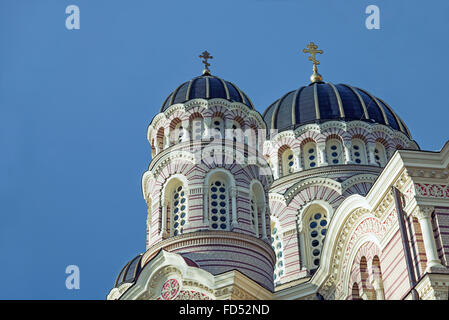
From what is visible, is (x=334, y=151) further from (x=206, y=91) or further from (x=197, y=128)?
(x=197, y=128)

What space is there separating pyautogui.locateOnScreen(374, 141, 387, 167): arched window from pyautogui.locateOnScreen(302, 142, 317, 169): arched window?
2.44m

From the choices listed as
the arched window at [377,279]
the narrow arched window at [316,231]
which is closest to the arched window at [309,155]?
the narrow arched window at [316,231]

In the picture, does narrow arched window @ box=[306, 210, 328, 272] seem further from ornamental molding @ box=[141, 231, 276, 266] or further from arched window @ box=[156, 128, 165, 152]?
arched window @ box=[156, 128, 165, 152]

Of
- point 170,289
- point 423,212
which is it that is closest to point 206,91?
point 170,289

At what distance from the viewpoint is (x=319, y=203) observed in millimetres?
31203

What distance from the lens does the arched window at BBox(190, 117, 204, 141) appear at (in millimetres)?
26812

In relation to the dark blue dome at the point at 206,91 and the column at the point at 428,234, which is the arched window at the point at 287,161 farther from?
the column at the point at 428,234

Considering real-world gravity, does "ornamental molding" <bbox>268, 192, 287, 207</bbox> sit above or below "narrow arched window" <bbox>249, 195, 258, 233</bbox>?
above

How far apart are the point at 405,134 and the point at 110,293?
13.9 m

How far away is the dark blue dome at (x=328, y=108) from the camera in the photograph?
33.3m

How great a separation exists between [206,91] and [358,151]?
782 cm

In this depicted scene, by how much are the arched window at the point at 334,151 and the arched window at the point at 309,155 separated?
0.57 meters

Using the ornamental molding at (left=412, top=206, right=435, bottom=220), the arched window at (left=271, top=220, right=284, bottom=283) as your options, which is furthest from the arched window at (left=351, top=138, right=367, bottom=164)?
the ornamental molding at (left=412, top=206, right=435, bottom=220)
